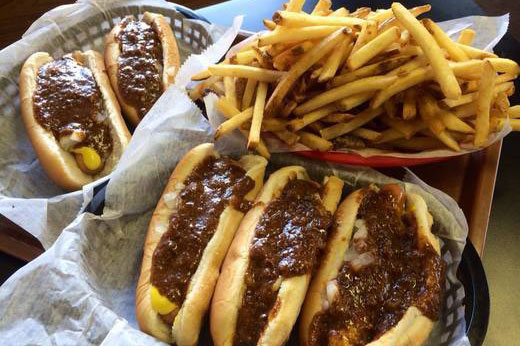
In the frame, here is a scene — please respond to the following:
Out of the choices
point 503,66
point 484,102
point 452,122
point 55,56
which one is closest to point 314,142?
point 452,122

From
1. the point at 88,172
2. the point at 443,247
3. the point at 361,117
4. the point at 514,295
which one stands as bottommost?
the point at 514,295

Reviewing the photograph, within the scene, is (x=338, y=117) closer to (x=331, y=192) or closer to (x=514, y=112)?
(x=331, y=192)

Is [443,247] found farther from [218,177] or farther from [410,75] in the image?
[218,177]

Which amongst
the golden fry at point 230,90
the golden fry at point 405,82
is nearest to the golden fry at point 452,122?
the golden fry at point 405,82

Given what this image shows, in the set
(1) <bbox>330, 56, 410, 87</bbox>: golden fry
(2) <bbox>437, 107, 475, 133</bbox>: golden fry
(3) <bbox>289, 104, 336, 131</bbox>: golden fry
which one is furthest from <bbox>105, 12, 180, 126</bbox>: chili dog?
(2) <bbox>437, 107, 475, 133</bbox>: golden fry

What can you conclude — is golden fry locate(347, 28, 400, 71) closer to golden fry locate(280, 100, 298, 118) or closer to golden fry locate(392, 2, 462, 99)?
golden fry locate(392, 2, 462, 99)

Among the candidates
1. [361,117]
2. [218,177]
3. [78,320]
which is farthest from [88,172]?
[361,117]
